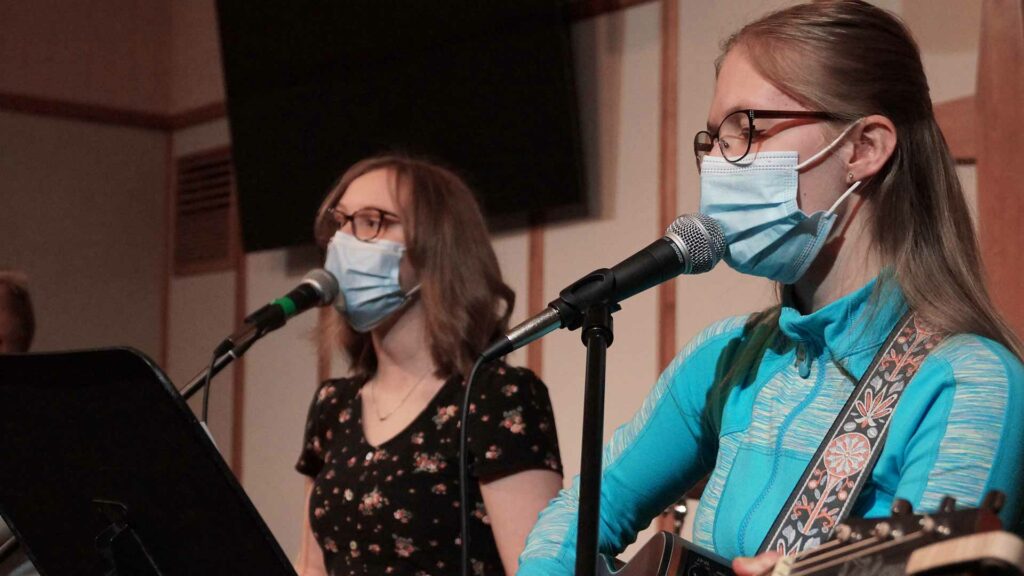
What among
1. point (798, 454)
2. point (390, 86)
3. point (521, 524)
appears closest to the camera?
point (798, 454)

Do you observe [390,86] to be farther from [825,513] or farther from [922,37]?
[825,513]

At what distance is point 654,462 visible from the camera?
6.06 ft

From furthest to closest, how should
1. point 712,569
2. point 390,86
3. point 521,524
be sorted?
point 390,86, point 521,524, point 712,569

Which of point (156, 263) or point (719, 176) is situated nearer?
point (719, 176)

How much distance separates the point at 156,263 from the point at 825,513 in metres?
5.51

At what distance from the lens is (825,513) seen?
1520 millimetres

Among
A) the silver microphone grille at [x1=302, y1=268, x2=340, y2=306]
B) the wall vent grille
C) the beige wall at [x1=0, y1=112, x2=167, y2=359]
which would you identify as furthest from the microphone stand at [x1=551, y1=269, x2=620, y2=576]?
the beige wall at [x1=0, y1=112, x2=167, y2=359]

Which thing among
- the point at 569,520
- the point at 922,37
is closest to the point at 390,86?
the point at 922,37

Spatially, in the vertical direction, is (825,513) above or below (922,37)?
below

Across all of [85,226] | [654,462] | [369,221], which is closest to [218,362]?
[369,221]

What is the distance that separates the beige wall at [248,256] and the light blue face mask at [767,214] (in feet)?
6.92

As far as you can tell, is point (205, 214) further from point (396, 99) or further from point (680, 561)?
point (680, 561)

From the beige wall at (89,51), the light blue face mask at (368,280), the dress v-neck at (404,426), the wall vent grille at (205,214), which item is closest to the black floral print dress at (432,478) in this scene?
the dress v-neck at (404,426)

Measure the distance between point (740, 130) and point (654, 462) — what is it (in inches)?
19.5
